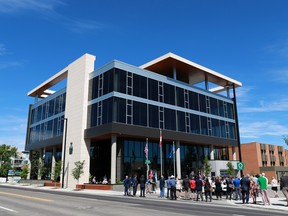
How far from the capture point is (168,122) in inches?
1614

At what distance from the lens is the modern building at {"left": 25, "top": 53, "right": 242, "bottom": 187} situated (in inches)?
1430

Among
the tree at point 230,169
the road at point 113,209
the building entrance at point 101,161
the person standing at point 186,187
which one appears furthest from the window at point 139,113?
the road at point 113,209

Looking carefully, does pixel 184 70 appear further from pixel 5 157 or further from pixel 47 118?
pixel 5 157

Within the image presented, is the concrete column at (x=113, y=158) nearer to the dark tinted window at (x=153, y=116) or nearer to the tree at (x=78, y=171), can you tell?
the tree at (x=78, y=171)

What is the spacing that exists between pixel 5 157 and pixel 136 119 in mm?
70885

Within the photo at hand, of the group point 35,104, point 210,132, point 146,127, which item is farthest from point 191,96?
point 35,104

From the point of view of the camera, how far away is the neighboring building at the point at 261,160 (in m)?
66.9

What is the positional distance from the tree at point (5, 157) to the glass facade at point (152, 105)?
64.1 meters

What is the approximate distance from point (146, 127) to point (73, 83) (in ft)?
46.5

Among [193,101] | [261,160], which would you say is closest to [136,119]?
[193,101]

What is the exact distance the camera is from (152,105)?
129 feet

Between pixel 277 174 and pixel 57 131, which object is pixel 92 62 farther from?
pixel 277 174

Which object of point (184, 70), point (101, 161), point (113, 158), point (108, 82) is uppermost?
A: point (184, 70)

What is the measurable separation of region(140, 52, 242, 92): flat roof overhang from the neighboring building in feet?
78.9
